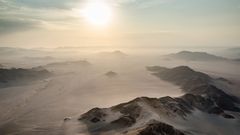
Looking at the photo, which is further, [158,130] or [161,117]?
[161,117]

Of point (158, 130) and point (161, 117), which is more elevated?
point (158, 130)

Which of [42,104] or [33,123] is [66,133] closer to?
[33,123]

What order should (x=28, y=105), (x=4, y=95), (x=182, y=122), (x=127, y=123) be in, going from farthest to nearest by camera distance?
(x=4, y=95) < (x=28, y=105) < (x=182, y=122) < (x=127, y=123)

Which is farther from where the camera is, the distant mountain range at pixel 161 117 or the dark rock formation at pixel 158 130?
the distant mountain range at pixel 161 117

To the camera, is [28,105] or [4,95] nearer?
[28,105]

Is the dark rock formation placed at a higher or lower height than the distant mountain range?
higher

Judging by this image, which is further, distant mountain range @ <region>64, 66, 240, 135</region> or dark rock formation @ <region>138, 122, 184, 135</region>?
distant mountain range @ <region>64, 66, 240, 135</region>

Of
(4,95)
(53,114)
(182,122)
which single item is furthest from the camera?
(4,95)

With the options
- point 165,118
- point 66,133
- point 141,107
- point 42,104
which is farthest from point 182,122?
point 42,104

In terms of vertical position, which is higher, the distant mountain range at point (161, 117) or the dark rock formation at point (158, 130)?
the dark rock formation at point (158, 130)

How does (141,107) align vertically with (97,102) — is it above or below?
above
